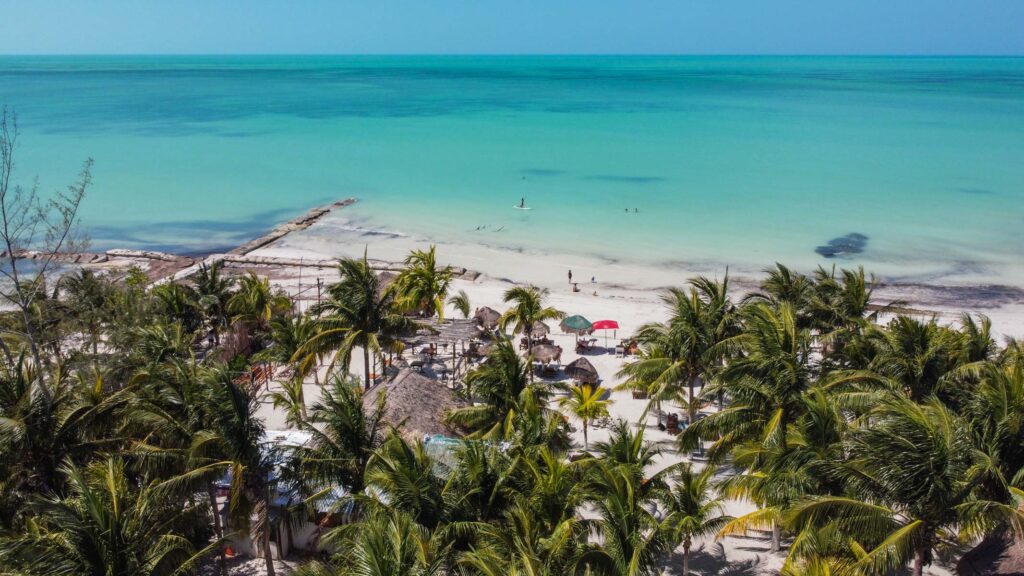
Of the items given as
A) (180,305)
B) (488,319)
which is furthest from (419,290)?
(180,305)

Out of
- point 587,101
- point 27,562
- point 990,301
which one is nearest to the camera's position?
point 27,562

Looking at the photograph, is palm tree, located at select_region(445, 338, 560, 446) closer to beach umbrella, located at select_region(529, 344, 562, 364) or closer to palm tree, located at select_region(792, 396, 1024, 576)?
palm tree, located at select_region(792, 396, 1024, 576)

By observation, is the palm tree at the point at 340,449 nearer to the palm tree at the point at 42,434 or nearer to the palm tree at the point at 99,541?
the palm tree at the point at 99,541

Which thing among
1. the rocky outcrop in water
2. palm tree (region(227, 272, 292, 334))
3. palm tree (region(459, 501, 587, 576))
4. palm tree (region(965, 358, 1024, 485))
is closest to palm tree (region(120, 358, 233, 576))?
palm tree (region(459, 501, 587, 576))

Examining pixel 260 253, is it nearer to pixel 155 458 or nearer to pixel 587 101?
pixel 155 458

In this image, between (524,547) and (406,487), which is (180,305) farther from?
(524,547)

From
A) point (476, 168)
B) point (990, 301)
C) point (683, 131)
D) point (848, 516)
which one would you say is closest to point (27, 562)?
point (848, 516)

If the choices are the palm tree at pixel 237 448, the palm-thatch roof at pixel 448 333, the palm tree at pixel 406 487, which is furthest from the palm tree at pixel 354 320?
the palm tree at pixel 406 487
